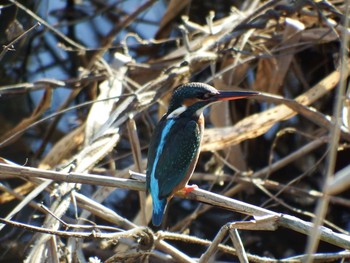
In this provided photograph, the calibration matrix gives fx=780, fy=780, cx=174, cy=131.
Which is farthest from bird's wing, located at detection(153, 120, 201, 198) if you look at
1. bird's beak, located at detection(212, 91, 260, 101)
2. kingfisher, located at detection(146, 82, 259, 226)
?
bird's beak, located at detection(212, 91, 260, 101)

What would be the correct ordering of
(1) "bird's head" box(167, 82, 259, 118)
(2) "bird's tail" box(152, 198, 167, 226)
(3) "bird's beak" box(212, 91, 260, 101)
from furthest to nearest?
1. (1) "bird's head" box(167, 82, 259, 118)
2. (3) "bird's beak" box(212, 91, 260, 101)
3. (2) "bird's tail" box(152, 198, 167, 226)

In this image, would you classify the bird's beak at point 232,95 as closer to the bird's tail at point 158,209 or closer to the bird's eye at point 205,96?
the bird's eye at point 205,96

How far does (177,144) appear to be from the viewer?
2.87 m

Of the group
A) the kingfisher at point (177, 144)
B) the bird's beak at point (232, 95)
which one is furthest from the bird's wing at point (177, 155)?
the bird's beak at point (232, 95)

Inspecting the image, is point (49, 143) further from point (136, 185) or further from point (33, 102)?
point (136, 185)

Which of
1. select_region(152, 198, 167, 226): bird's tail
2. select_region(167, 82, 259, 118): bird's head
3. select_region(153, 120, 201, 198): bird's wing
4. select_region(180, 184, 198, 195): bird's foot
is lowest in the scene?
select_region(152, 198, 167, 226): bird's tail

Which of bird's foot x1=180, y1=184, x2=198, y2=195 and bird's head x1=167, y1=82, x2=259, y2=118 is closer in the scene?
bird's foot x1=180, y1=184, x2=198, y2=195

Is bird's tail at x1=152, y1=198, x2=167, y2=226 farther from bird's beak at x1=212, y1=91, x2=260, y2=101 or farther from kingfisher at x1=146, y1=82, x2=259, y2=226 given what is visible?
bird's beak at x1=212, y1=91, x2=260, y2=101

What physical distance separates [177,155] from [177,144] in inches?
1.7

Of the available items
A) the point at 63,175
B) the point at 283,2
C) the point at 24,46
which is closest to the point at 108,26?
the point at 24,46

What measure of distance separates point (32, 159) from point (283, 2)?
1561 mm

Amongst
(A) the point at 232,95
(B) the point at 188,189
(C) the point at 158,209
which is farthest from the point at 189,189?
(A) the point at 232,95

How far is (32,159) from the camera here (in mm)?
4199

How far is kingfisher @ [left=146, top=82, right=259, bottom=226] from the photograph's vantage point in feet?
8.91
